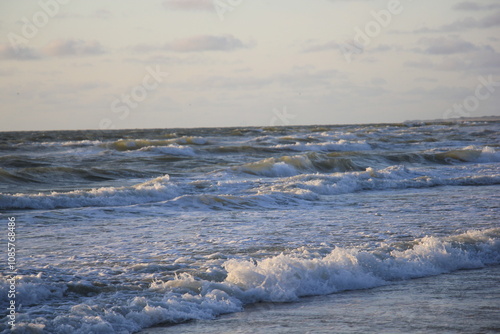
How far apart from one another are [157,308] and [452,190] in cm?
1321

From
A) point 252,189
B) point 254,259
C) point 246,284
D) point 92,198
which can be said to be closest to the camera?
point 246,284

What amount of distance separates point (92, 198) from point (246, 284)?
27.7 feet

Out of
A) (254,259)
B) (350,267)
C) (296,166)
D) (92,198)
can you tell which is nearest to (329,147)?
(296,166)

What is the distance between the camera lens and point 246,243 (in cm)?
845

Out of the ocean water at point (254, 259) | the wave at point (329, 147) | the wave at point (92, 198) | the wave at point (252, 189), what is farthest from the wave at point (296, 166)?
the wave at point (329, 147)

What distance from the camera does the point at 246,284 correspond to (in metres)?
6.08

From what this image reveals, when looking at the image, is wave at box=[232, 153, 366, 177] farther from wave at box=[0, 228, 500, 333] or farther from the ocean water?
wave at box=[0, 228, 500, 333]

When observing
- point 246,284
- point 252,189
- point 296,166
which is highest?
point 296,166

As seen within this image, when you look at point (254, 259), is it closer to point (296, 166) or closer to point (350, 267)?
point (350, 267)

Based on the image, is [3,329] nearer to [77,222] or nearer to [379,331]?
[379,331]

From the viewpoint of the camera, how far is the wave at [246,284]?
5113 millimetres

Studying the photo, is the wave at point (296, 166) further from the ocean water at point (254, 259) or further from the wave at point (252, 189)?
the ocean water at point (254, 259)

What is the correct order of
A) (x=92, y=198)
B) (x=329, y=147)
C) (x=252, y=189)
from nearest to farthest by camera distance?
(x=92, y=198)
(x=252, y=189)
(x=329, y=147)

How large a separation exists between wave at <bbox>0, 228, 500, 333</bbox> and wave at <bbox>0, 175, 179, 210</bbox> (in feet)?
23.2
